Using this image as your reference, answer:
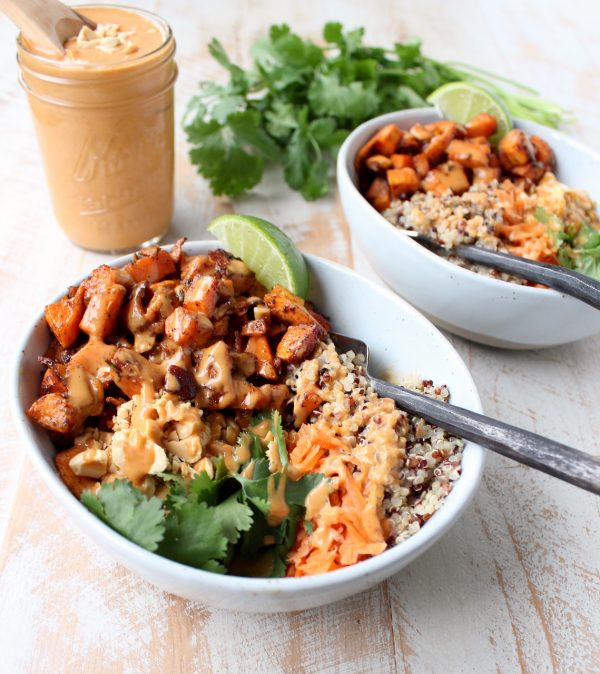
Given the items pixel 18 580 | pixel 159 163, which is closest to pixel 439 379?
pixel 18 580

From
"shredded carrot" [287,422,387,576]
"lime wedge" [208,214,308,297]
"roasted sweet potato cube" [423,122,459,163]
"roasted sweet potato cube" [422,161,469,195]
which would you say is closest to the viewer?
"shredded carrot" [287,422,387,576]

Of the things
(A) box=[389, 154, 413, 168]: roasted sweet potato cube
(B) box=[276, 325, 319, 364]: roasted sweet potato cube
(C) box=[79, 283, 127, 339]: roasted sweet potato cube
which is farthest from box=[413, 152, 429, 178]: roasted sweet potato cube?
(C) box=[79, 283, 127, 339]: roasted sweet potato cube

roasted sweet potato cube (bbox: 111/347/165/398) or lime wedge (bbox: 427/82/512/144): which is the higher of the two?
lime wedge (bbox: 427/82/512/144)

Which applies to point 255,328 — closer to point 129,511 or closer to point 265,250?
point 265,250

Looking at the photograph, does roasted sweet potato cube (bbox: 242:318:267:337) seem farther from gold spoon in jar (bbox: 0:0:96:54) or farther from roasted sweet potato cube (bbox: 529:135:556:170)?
roasted sweet potato cube (bbox: 529:135:556:170)

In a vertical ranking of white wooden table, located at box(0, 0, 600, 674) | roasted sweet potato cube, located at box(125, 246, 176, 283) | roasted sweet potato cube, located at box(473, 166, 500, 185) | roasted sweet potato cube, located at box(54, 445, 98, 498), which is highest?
roasted sweet potato cube, located at box(125, 246, 176, 283)

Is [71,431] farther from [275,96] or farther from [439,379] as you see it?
[275,96]

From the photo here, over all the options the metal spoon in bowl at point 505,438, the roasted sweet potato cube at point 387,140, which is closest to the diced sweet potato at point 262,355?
the metal spoon in bowl at point 505,438
